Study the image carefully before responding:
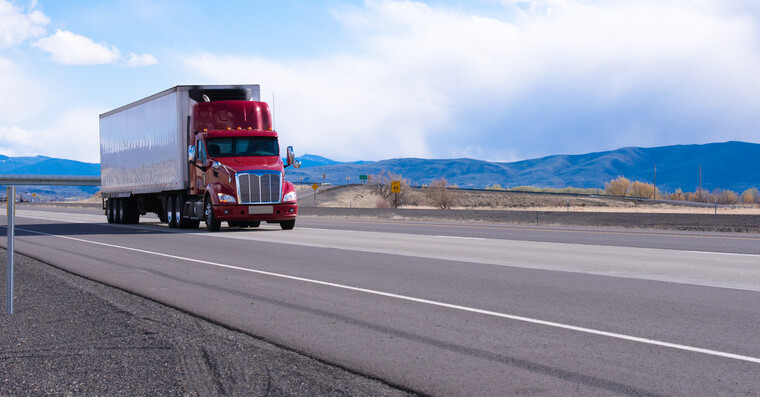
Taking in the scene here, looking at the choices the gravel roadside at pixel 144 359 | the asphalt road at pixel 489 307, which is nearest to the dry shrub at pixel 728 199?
the asphalt road at pixel 489 307

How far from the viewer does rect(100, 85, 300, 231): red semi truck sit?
2244 centimetres

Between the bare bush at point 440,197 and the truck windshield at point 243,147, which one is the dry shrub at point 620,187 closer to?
the bare bush at point 440,197

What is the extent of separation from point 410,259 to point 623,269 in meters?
3.83

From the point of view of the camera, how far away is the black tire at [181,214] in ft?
81.8

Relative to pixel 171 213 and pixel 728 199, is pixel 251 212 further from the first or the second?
pixel 728 199

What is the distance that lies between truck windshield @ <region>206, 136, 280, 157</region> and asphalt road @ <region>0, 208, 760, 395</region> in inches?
297

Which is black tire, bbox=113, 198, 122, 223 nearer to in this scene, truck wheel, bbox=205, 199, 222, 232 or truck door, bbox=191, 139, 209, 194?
truck door, bbox=191, 139, 209, 194

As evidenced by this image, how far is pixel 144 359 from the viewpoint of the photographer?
18.3 feet

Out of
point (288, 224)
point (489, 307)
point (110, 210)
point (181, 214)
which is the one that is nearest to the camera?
point (489, 307)

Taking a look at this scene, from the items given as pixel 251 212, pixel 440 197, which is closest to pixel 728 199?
pixel 440 197

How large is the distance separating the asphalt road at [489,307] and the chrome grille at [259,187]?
667 centimetres

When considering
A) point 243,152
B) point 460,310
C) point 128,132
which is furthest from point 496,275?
point 128,132

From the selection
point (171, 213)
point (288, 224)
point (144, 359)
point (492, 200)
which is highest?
point (492, 200)

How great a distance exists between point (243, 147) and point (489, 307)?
1677 centimetres
